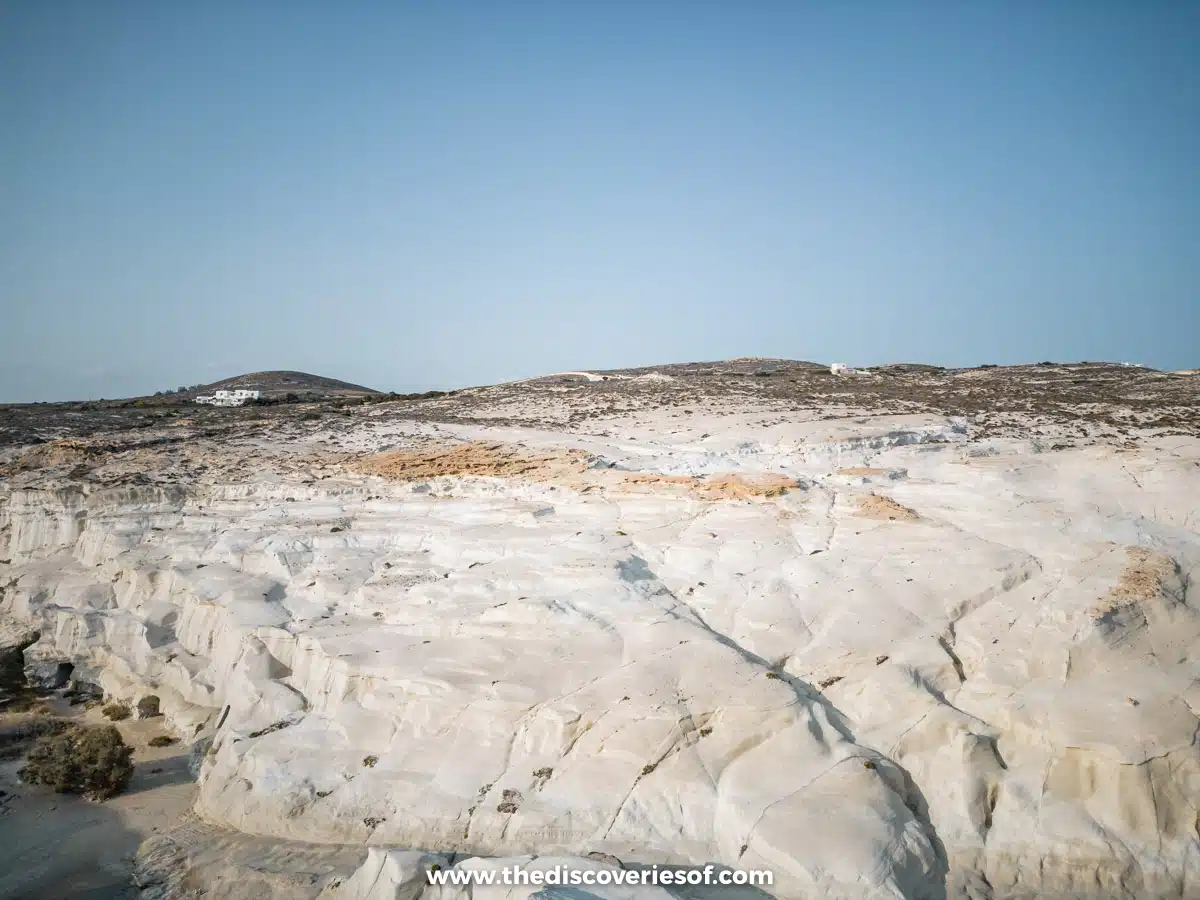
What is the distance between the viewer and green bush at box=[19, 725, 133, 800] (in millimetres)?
14914

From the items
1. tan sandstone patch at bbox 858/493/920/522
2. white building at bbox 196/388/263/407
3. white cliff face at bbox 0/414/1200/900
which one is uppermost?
white building at bbox 196/388/263/407

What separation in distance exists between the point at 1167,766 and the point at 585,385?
115 ft

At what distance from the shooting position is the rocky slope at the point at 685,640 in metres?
10.6

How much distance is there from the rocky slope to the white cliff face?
59mm

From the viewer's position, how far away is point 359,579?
57.6 ft

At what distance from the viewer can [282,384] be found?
71125mm

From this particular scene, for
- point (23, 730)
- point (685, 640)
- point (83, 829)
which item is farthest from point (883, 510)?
point (23, 730)

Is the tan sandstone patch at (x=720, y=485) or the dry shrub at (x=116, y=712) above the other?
the tan sandstone patch at (x=720, y=485)

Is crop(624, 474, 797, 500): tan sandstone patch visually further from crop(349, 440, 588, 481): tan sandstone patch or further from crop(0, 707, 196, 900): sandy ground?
crop(0, 707, 196, 900): sandy ground

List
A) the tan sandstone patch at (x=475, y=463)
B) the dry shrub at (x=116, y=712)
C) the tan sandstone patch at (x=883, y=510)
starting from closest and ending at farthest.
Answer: the tan sandstone patch at (x=883, y=510)
the dry shrub at (x=116, y=712)
the tan sandstone patch at (x=475, y=463)

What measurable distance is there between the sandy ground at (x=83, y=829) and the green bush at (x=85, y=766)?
0.63 ft

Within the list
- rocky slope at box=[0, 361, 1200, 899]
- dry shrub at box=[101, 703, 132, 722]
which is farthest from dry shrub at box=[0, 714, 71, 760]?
rocky slope at box=[0, 361, 1200, 899]

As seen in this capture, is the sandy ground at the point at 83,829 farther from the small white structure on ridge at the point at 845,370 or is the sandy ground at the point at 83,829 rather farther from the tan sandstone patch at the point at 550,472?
the small white structure on ridge at the point at 845,370

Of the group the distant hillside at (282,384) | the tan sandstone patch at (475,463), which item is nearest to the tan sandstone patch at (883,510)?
the tan sandstone patch at (475,463)
